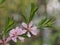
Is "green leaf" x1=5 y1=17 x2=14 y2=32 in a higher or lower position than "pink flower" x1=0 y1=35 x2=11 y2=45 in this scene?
higher

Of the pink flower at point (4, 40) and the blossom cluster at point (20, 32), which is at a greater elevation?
the blossom cluster at point (20, 32)

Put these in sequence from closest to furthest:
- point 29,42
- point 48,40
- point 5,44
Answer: point 5,44, point 48,40, point 29,42

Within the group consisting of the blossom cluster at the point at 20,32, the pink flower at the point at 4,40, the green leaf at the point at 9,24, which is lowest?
the pink flower at the point at 4,40

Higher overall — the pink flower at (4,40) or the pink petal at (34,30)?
the pink petal at (34,30)

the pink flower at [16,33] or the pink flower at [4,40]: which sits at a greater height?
the pink flower at [16,33]

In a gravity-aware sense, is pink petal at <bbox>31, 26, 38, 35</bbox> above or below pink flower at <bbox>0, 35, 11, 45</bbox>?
above

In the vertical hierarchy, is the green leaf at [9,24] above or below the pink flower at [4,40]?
above

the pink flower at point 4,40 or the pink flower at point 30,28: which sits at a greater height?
the pink flower at point 30,28

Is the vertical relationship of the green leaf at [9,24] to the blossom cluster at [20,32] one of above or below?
above

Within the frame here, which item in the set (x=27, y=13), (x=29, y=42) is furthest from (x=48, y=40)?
(x=27, y=13)

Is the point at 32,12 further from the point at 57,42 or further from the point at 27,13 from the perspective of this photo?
the point at 57,42

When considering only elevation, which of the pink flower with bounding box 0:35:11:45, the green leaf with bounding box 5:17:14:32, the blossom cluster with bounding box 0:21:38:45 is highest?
the green leaf with bounding box 5:17:14:32
